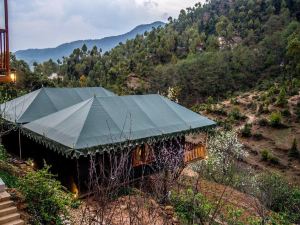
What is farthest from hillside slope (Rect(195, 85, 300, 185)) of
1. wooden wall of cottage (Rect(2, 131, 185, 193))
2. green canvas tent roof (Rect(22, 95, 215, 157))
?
wooden wall of cottage (Rect(2, 131, 185, 193))

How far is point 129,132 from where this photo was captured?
1147cm

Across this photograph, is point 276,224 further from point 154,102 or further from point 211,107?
point 211,107

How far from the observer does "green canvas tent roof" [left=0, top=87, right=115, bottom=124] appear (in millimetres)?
13977

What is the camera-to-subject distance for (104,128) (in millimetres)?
11195

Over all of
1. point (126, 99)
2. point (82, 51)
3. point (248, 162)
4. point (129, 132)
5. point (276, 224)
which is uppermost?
point (82, 51)

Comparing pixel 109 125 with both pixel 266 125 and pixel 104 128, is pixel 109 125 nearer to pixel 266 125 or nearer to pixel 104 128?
pixel 104 128

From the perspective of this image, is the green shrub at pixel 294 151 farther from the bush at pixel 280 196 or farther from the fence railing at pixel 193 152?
the fence railing at pixel 193 152

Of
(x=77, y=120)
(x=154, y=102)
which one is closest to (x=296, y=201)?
(x=154, y=102)

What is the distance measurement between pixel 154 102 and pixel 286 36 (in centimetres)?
5269

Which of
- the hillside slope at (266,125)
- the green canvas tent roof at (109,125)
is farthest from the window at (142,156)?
the hillside slope at (266,125)

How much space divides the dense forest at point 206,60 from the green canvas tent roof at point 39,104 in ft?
66.1

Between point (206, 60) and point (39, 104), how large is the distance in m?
44.5

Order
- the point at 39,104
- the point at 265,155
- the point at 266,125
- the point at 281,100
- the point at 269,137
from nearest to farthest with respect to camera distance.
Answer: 1. the point at 39,104
2. the point at 265,155
3. the point at 269,137
4. the point at 266,125
5. the point at 281,100

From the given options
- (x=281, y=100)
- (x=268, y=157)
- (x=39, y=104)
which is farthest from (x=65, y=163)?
(x=281, y=100)
